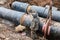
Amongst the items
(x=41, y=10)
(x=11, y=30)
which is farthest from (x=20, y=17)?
(x=41, y=10)

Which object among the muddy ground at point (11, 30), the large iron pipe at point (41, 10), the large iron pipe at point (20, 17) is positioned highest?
the large iron pipe at point (41, 10)

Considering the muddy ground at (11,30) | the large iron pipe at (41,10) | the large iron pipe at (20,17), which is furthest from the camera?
the large iron pipe at (41,10)

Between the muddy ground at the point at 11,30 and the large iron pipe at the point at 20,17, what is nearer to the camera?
the large iron pipe at the point at 20,17

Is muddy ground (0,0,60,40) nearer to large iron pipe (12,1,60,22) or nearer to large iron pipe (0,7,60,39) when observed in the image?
large iron pipe (0,7,60,39)

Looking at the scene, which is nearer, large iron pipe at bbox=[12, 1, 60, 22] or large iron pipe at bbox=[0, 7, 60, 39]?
large iron pipe at bbox=[0, 7, 60, 39]

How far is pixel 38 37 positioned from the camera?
12.9 ft

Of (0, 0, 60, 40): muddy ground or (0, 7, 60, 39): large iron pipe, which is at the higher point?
(0, 7, 60, 39): large iron pipe

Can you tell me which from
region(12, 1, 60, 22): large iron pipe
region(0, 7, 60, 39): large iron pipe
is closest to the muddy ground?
region(0, 7, 60, 39): large iron pipe

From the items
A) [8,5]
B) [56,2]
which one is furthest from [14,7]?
[56,2]

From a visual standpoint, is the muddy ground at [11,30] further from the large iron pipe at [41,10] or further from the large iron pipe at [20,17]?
the large iron pipe at [41,10]

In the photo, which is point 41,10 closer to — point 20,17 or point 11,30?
point 20,17

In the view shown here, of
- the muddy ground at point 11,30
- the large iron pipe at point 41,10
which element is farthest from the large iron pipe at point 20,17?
the large iron pipe at point 41,10

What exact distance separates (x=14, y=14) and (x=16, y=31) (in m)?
0.57

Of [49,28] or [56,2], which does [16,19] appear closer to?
[49,28]
